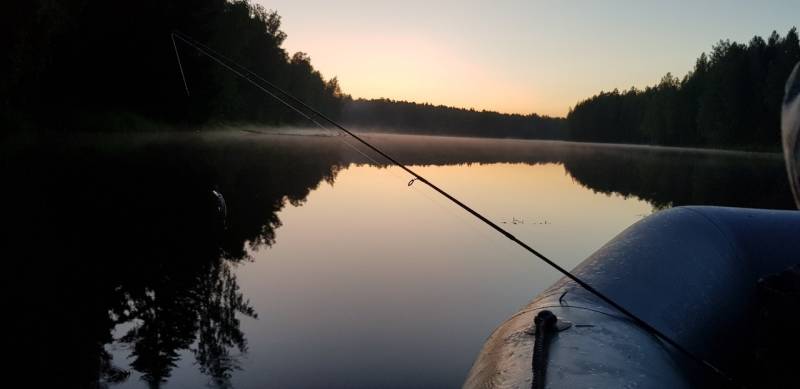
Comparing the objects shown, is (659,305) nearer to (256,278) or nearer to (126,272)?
(256,278)

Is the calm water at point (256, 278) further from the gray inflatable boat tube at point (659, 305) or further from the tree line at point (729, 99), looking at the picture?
the tree line at point (729, 99)

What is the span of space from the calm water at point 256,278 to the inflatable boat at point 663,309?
171 centimetres

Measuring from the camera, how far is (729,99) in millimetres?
66188

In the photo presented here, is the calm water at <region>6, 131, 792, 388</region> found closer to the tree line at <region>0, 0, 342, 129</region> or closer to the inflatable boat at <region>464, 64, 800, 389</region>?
the inflatable boat at <region>464, 64, 800, 389</region>

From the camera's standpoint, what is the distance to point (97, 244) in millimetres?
6684

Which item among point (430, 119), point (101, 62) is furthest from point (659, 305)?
point (430, 119)

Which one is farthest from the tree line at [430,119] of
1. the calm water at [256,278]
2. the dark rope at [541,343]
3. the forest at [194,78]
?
the dark rope at [541,343]

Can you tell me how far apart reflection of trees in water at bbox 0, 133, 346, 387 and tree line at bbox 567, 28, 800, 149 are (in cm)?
6675

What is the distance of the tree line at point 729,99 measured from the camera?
63.5m

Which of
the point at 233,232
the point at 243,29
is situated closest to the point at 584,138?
the point at 243,29

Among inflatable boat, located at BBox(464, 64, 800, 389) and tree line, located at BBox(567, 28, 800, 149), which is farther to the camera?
tree line, located at BBox(567, 28, 800, 149)

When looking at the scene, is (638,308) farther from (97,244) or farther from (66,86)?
(66,86)

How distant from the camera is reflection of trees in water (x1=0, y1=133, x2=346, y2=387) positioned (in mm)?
3957

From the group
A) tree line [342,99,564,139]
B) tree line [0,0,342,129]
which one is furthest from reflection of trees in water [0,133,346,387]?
tree line [342,99,564,139]
